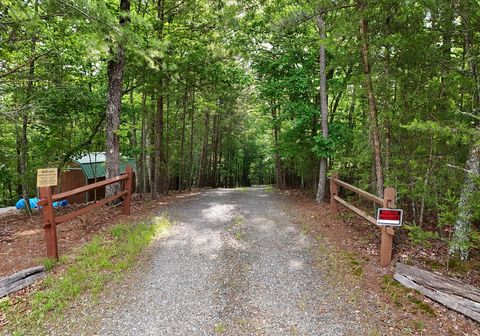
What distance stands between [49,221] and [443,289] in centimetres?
564

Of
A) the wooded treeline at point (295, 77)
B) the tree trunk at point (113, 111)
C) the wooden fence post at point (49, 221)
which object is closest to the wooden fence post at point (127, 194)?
the tree trunk at point (113, 111)

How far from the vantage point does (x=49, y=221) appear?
447 cm

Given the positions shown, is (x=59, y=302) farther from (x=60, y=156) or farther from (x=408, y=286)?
(x=60, y=156)

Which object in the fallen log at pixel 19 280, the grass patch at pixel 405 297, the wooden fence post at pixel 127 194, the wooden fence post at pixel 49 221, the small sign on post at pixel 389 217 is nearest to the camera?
the grass patch at pixel 405 297

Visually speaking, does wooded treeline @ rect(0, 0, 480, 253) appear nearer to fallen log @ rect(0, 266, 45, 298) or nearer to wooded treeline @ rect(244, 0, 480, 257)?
wooded treeline @ rect(244, 0, 480, 257)

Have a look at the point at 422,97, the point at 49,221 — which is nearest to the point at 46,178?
the point at 49,221

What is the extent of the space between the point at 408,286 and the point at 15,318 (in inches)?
194

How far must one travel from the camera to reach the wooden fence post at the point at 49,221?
4.41 metres

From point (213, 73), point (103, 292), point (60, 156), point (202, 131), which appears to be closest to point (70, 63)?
point (60, 156)

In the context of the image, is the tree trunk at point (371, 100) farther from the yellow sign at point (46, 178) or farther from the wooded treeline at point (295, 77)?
the yellow sign at point (46, 178)

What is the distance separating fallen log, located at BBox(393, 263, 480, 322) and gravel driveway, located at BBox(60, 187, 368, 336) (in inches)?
41.0

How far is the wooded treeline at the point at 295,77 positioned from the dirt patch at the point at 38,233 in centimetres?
185

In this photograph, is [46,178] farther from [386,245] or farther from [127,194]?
[386,245]

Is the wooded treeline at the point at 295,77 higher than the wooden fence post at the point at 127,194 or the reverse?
higher
